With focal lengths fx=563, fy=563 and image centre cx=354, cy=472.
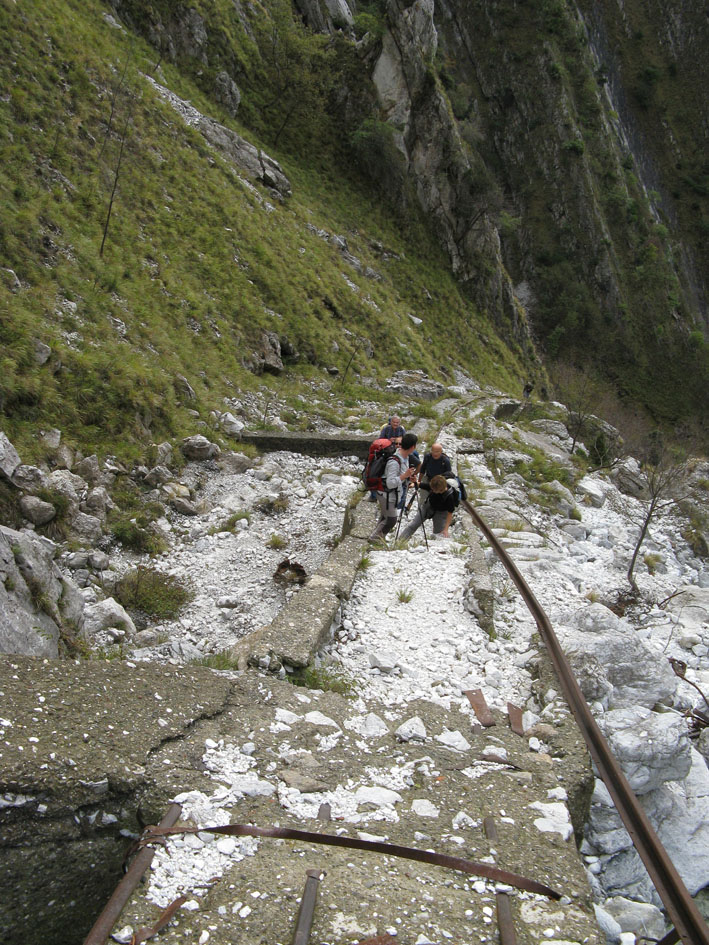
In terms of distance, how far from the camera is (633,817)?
11.8ft

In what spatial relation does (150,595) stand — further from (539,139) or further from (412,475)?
(539,139)

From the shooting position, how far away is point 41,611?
209 inches

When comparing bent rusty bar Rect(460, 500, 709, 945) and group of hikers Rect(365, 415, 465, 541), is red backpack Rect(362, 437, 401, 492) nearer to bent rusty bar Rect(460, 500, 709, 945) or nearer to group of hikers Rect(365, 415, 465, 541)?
group of hikers Rect(365, 415, 465, 541)

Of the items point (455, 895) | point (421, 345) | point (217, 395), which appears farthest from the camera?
point (421, 345)

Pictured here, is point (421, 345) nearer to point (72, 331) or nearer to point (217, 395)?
point (217, 395)

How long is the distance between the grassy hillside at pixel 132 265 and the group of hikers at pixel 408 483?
14.8 feet

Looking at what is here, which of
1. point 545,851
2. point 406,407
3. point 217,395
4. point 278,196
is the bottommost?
point 217,395

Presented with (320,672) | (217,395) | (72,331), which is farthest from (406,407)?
(320,672)

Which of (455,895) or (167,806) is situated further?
(167,806)

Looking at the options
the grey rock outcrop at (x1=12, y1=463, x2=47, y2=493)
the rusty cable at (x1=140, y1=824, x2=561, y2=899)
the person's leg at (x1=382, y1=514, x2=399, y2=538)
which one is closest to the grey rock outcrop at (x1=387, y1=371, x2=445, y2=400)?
the person's leg at (x1=382, y1=514, x2=399, y2=538)

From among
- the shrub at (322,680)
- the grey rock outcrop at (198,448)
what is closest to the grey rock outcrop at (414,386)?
the grey rock outcrop at (198,448)

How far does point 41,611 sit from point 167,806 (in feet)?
9.63

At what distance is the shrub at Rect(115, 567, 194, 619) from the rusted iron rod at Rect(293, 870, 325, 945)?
4.95 metres

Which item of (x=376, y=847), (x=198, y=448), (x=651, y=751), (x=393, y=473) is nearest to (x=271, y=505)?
(x=198, y=448)
